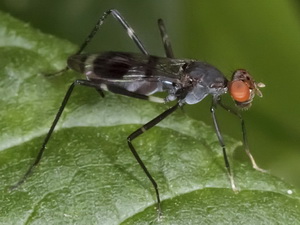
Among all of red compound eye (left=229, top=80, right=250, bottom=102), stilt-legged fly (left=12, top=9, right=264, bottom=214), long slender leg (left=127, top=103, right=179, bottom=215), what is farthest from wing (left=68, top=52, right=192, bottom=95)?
red compound eye (left=229, top=80, right=250, bottom=102)

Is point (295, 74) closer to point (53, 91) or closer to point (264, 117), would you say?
point (264, 117)

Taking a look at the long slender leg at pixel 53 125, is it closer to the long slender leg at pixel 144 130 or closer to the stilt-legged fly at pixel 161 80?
the stilt-legged fly at pixel 161 80

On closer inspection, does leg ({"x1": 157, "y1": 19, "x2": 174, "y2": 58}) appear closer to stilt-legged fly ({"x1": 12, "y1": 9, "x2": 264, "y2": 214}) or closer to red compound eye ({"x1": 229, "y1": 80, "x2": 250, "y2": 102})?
stilt-legged fly ({"x1": 12, "y1": 9, "x2": 264, "y2": 214})

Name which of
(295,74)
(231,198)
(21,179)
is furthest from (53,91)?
(295,74)

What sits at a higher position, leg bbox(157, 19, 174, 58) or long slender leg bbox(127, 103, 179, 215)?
leg bbox(157, 19, 174, 58)

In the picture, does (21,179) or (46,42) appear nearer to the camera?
(21,179)

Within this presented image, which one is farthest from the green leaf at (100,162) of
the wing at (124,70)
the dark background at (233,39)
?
the dark background at (233,39)
